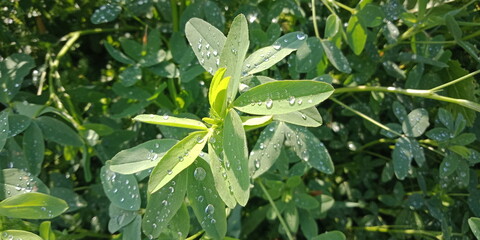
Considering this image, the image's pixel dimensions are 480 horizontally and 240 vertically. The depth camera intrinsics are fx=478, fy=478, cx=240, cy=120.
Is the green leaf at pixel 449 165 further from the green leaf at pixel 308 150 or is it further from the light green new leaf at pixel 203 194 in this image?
the light green new leaf at pixel 203 194

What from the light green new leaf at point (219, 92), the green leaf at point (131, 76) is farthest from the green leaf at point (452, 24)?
the green leaf at point (131, 76)

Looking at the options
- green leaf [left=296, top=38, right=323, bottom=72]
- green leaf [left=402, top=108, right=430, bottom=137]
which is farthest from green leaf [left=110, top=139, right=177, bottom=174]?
green leaf [left=402, top=108, right=430, bottom=137]

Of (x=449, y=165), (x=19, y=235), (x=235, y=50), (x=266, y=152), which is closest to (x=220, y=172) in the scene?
(x=235, y=50)

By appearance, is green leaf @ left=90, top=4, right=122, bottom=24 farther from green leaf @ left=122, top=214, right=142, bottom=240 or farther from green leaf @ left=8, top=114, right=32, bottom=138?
green leaf @ left=122, top=214, right=142, bottom=240

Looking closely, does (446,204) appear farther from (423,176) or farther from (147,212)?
(147,212)

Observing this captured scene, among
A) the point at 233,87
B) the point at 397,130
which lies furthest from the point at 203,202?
the point at 397,130

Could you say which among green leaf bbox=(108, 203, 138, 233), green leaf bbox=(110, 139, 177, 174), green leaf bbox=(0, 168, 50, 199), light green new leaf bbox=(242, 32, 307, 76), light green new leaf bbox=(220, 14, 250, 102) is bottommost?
green leaf bbox=(108, 203, 138, 233)

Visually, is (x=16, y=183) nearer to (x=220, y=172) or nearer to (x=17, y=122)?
(x=17, y=122)
